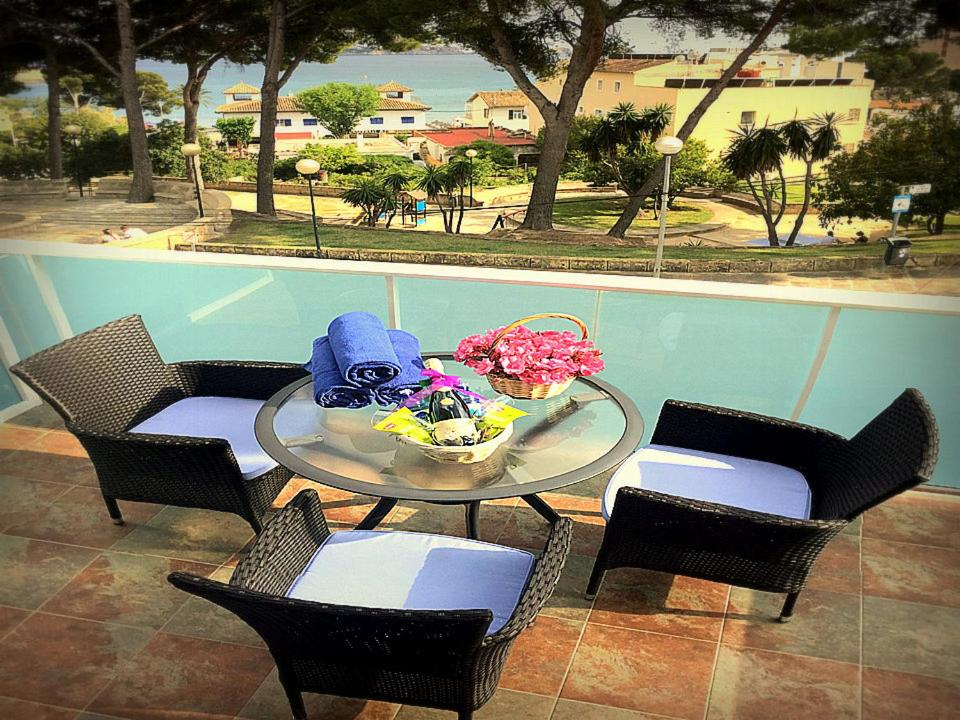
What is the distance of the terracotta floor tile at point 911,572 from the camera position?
82.2 inches

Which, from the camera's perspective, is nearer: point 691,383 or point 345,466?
point 345,466

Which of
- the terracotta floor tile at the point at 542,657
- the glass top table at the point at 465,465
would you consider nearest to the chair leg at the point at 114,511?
the glass top table at the point at 465,465

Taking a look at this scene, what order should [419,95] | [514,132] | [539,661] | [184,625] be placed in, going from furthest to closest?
[419,95], [514,132], [184,625], [539,661]

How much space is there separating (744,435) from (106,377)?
6.25 feet

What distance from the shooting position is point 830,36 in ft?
62.7

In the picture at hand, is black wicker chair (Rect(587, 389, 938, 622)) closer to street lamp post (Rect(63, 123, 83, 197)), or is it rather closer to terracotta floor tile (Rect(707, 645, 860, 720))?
terracotta floor tile (Rect(707, 645, 860, 720))

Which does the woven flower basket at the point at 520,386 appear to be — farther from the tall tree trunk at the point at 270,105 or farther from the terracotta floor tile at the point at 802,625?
the tall tree trunk at the point at 270,105

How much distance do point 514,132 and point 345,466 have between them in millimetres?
20441

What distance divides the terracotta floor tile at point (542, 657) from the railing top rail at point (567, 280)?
105cm

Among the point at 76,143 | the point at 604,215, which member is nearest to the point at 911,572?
the point at 604,215

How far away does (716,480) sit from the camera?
207 cm

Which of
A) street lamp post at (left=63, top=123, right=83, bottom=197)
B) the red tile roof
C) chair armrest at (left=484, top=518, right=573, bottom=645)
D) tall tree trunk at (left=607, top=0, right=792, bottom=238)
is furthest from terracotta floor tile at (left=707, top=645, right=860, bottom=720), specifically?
street lamp post at (left=63, top=123, right=83, bottom=197)

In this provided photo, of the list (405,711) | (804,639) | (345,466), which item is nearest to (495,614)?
(405,711)

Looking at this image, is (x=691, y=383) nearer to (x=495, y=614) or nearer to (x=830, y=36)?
(x=495, y=614)
